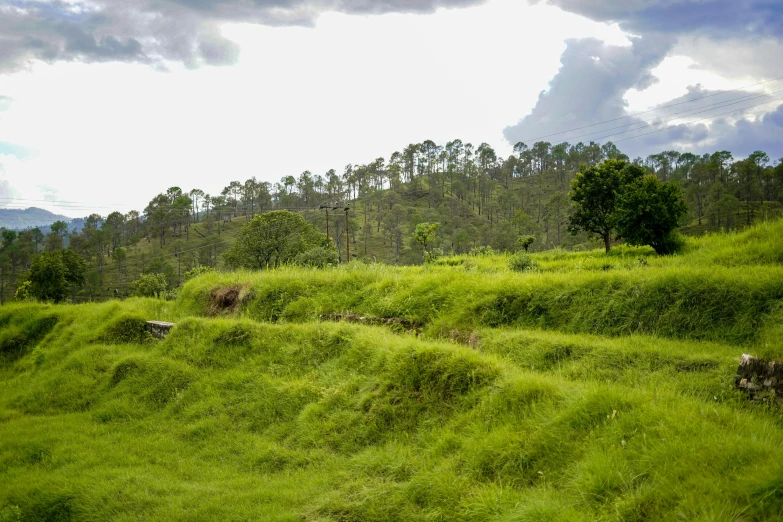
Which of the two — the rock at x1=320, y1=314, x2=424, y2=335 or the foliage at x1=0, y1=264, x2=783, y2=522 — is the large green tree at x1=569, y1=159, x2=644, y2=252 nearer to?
the foliage at x1=0, y1=264, x2=783, y2=522

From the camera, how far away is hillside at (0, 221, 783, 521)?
454 cm

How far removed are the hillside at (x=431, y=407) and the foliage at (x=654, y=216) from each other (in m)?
7.09

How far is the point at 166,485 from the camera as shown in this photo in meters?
6.61

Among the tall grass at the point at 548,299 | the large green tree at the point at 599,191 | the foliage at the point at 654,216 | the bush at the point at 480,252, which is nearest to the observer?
the tall grass at the point at 548,299

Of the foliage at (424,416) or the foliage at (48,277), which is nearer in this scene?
the foliage at (424,416)

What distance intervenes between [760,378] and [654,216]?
1457 cm

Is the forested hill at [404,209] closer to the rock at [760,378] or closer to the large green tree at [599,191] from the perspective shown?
the large green tree at [599,191]

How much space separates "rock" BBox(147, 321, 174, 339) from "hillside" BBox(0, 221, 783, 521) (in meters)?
0.29

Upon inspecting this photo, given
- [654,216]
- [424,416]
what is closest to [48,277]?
[654,216]

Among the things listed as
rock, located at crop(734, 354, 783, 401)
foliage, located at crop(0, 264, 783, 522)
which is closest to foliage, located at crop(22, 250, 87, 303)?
foliage, located at crop(0, 264, 783, 522)

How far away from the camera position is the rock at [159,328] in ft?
42.2

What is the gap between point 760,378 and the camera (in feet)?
18.4

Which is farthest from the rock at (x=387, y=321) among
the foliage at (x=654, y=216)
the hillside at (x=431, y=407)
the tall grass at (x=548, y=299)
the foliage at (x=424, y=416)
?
the foliage at (x=654, y=216)

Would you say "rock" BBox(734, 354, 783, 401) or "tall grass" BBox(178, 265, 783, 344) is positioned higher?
"tall grass" BBox(178, 265, 783, 344)
